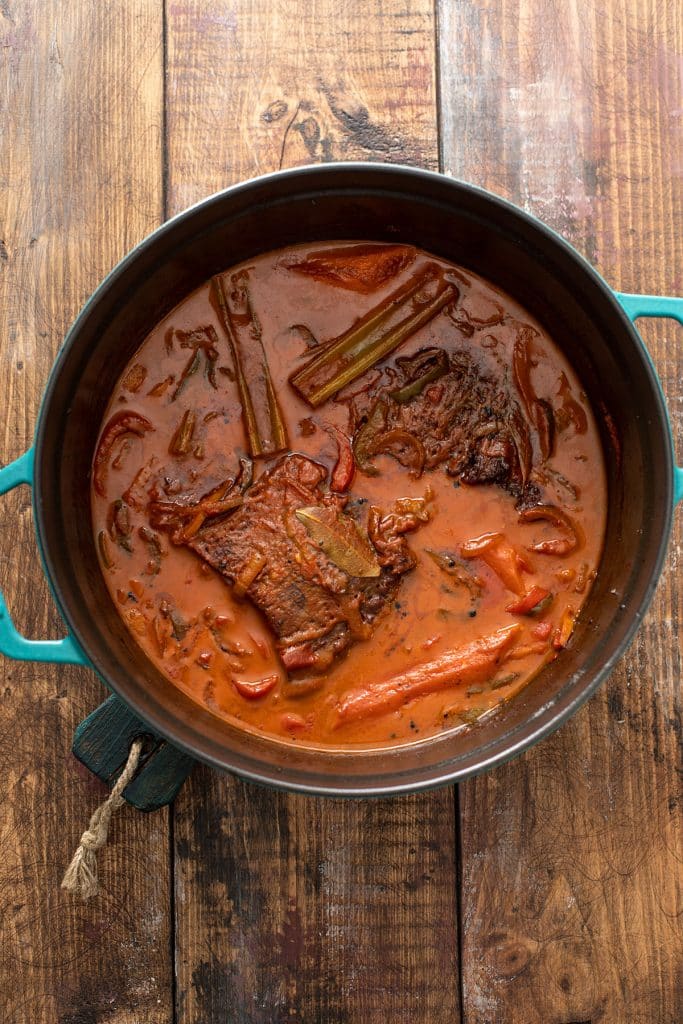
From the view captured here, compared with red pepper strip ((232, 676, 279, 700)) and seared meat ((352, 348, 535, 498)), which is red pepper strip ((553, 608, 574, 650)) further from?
red pepper strip ((232, 676, 279, 700))

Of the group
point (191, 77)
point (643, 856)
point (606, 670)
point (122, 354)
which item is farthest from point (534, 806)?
point (191, 77)

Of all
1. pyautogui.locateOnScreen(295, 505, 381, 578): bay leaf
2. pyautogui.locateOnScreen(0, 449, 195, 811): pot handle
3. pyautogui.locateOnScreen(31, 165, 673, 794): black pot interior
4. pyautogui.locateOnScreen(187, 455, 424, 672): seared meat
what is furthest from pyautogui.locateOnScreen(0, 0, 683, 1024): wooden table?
pyautogui.locateOnScreen(295, 505, 381, 578): bay leaf

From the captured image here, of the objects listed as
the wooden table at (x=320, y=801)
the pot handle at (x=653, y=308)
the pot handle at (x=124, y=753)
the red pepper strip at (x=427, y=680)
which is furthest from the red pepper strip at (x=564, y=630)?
the pot handle at (x=124, y=753)

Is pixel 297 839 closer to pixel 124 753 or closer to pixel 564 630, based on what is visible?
pixel 124 753

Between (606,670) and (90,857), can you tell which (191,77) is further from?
(90,857)

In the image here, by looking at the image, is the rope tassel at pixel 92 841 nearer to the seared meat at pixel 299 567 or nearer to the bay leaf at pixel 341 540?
the seared meat at pixel 299 567

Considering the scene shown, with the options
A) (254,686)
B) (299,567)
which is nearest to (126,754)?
(254,686)
